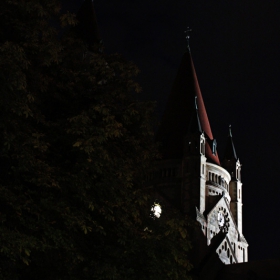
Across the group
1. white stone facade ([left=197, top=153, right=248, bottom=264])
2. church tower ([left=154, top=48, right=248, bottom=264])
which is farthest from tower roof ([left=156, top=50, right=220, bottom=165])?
white stone facade ([left=197, top=153, right=248, bottom=264])

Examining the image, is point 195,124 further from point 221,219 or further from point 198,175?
point 221,219

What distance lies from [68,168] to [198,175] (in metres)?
29.5

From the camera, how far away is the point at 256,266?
4019 centimetres

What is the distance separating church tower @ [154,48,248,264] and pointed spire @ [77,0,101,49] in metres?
10.5

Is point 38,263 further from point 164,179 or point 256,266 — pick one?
point 164,179

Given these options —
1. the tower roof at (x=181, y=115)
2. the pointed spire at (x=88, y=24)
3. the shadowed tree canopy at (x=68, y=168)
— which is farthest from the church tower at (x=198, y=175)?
the shadowed tree canopy at (x=68, y=168)

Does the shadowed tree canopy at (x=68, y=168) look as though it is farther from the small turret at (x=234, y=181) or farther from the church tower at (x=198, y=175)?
the small turret at (x=234, y=181)

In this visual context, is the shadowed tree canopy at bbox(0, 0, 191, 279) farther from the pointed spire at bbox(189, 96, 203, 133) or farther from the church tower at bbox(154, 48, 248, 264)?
the pointed spire at bbox(189, 96, 203, 133)

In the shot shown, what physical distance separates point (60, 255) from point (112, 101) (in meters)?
4.62

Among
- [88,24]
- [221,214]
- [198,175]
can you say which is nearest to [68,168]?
[88,24]

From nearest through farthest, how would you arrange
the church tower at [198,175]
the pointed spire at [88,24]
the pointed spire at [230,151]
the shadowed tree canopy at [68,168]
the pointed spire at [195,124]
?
the shadowed tree canopy at [68,168] → the pointed spire at [88,24] → the church tower at [198,175] → the pointed spire at [195,124] → the pointed spire at [230,151]

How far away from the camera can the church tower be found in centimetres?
4378

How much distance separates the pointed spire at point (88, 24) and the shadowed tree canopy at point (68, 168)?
24755mm

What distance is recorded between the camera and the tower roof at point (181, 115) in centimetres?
4728
